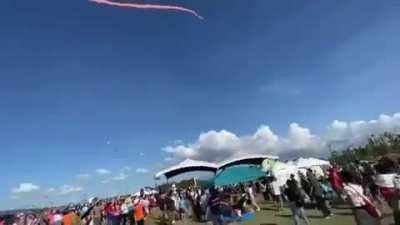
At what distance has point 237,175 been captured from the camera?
3488cm

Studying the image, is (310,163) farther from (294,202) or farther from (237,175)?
(294,202)

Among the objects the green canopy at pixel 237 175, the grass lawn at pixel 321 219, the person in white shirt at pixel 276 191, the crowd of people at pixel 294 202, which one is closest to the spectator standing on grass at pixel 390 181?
the crowd of people at pixel 294 202

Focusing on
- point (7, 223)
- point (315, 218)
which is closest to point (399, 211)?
point (315, 218)

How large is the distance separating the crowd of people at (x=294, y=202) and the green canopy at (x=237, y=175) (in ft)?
4.03

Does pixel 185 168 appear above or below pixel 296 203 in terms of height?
above

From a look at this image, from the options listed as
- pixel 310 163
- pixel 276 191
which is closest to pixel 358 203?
pixel 276 191

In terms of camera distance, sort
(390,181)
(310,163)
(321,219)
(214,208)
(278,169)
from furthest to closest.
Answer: (310,163)
(278,169)
(321,219)
(214,208)
(390,181)

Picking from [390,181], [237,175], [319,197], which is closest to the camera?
[390,181]

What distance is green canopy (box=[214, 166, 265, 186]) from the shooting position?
34625 millimetres

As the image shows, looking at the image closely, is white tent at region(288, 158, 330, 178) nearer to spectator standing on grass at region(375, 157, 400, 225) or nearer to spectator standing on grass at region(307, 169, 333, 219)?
spectator standing on grass at region(307, 169, 333, 219)

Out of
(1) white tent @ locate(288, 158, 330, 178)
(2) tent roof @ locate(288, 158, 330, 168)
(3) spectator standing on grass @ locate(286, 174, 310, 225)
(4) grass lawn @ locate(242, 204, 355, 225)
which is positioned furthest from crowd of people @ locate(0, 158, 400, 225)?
(2) tent roof @ locate(288, 158, 330, 168)

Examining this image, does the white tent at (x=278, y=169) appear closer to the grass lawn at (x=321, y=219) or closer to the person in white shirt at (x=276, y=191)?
the person in white shirt at (x=276, y=191)

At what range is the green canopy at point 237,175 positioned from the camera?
34625 millimetres

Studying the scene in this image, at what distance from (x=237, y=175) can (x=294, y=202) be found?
692 inches
